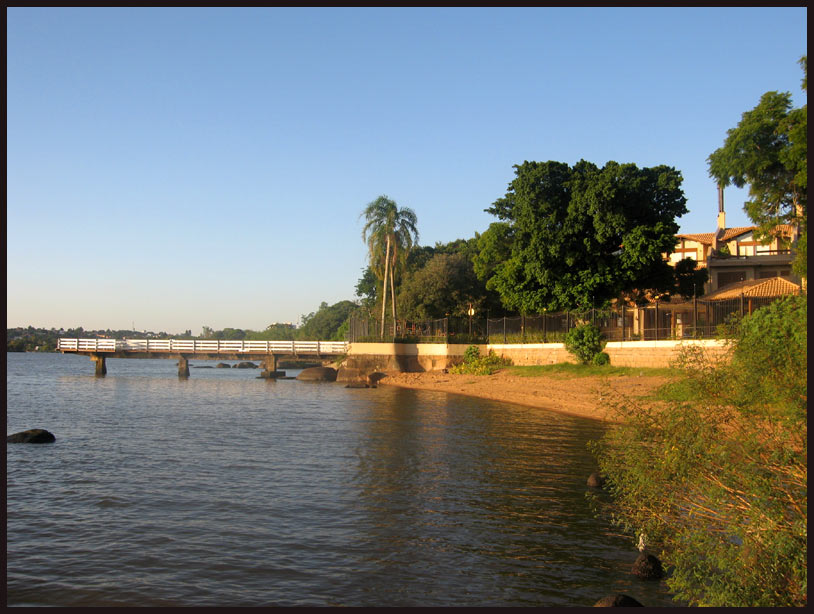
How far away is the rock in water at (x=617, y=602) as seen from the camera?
8.74 meters

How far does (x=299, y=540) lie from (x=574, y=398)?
2333cm

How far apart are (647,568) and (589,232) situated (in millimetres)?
34913

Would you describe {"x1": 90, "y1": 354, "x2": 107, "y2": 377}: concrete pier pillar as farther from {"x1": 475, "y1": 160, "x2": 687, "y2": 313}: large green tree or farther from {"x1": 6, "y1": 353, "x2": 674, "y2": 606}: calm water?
{"x1": 6, "y1": 353, "x2": 674, "y2": 606}: calm water

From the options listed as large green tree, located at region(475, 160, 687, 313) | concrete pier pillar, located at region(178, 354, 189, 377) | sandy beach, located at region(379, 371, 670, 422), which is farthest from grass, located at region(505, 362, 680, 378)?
concrete pier pillar, located at region(178, 354, 189, 377)

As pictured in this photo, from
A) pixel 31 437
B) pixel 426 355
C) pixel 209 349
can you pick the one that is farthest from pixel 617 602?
pixel 209 349

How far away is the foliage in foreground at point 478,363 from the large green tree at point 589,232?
6.75m

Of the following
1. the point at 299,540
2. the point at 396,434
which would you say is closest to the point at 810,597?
the point at 299,540

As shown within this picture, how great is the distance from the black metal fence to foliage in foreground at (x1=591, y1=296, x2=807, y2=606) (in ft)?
53.7

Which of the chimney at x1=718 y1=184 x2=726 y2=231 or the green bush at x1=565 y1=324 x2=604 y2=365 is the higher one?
the chimney at x1=718 y1=184 x2=726 y2=231

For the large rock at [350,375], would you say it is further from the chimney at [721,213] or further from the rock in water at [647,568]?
the rock in water at [647,568]

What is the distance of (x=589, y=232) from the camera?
4319cm

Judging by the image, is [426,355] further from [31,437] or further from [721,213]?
[31,437]

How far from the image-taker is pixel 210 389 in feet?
180

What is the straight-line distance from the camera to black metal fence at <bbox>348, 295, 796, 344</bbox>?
38656mm
